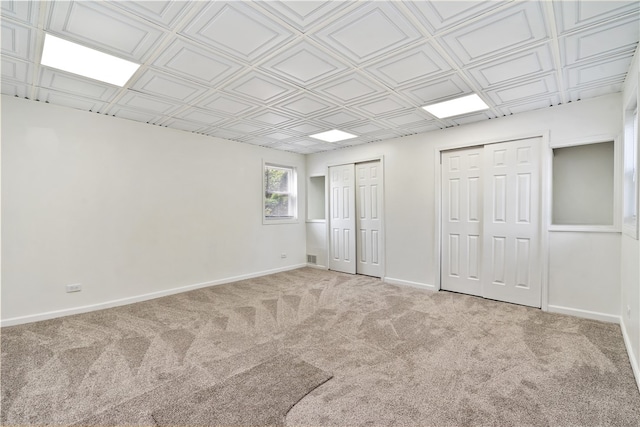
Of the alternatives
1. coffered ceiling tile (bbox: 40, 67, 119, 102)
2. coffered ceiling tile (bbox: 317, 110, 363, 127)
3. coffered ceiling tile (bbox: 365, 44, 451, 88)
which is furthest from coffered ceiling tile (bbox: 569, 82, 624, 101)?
coffered ceiling tile (bbox: 40, 67, 119, 102)

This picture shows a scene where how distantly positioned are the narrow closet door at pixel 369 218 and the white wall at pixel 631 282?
3.01m

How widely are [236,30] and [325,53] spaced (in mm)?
686

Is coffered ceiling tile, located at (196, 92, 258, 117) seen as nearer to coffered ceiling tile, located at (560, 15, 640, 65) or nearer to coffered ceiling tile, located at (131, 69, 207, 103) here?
coffered ceiling tile, located at (131, 69, 207, 103)

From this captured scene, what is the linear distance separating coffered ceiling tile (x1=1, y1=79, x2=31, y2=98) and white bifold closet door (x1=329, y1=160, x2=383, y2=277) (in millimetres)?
4430

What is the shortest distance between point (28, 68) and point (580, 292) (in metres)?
6.05

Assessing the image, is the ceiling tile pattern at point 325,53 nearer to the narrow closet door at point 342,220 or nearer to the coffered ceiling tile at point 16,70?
the coffered ceiling tile at point 16,70

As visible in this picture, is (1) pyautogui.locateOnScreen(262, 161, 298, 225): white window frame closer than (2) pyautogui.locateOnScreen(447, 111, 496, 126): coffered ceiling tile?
No

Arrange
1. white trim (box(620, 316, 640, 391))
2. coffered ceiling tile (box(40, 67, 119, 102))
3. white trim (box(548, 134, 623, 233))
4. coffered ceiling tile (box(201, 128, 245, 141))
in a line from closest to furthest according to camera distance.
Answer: white trim (box(620, 316, 640, 391))
coffered ceiling tile (box(40, 67, 119, 102))
white trim (box(548, 134, 623, 233))
coffered ceiling tile (box(201, 128, 245, 141))

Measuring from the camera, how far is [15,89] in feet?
9.87

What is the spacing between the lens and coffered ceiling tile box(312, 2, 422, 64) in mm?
1871

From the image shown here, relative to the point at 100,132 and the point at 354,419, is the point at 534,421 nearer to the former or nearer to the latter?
the point at 354,419

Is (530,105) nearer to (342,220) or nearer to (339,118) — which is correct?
(339,118)

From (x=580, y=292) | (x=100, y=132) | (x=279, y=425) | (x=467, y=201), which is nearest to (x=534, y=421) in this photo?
(x=279, y=425)

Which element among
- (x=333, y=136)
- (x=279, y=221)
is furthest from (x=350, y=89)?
(x=279, y=221)
